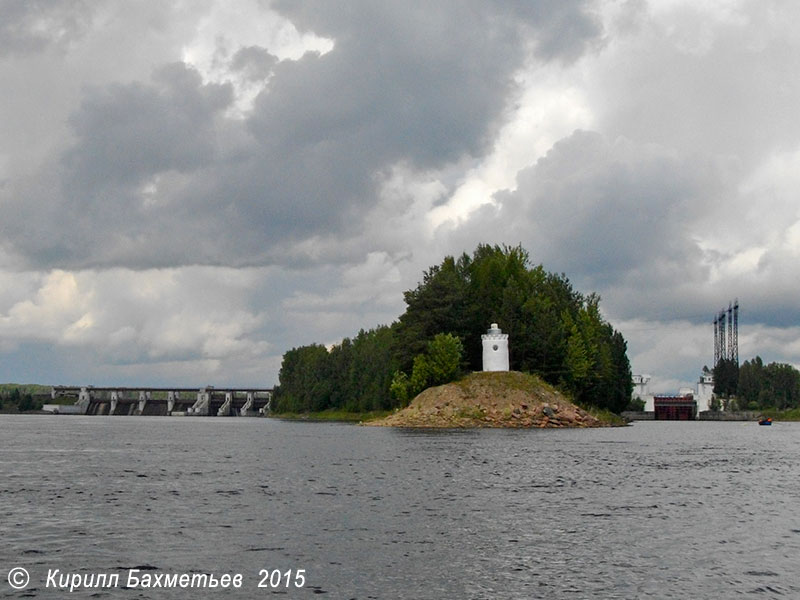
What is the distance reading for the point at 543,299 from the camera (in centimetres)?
15438

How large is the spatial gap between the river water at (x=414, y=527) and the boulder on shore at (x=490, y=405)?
6637 cm

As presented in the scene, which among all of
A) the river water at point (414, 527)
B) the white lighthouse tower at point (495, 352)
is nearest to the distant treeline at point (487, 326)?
the white lighthouse tower at point (495, 352)

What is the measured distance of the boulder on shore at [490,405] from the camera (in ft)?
425

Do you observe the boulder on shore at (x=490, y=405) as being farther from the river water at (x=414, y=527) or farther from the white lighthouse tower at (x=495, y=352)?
the river water at (x=414, y=527)

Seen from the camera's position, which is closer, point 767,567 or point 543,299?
point 767,567

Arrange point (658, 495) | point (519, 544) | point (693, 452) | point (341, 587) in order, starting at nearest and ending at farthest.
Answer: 1. point (341, 587)
2. point (519, 544)
3. point (658, 495)
4. point (693, 452)

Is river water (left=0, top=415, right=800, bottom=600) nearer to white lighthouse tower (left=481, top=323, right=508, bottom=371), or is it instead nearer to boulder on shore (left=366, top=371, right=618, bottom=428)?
boulder on shore (left=366, top=371, right=618, bottom=428)

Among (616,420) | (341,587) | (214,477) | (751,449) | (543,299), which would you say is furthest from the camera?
(616,420)

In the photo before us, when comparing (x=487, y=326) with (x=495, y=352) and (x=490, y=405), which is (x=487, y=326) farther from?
(x=490, y=405)

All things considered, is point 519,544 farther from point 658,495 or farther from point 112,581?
point 658,495

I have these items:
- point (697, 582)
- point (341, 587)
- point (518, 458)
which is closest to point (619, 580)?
point (697, 582)

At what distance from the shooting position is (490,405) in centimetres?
13088

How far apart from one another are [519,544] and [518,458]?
3707 cm

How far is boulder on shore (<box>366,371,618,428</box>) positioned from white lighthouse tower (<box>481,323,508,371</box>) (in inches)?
106
